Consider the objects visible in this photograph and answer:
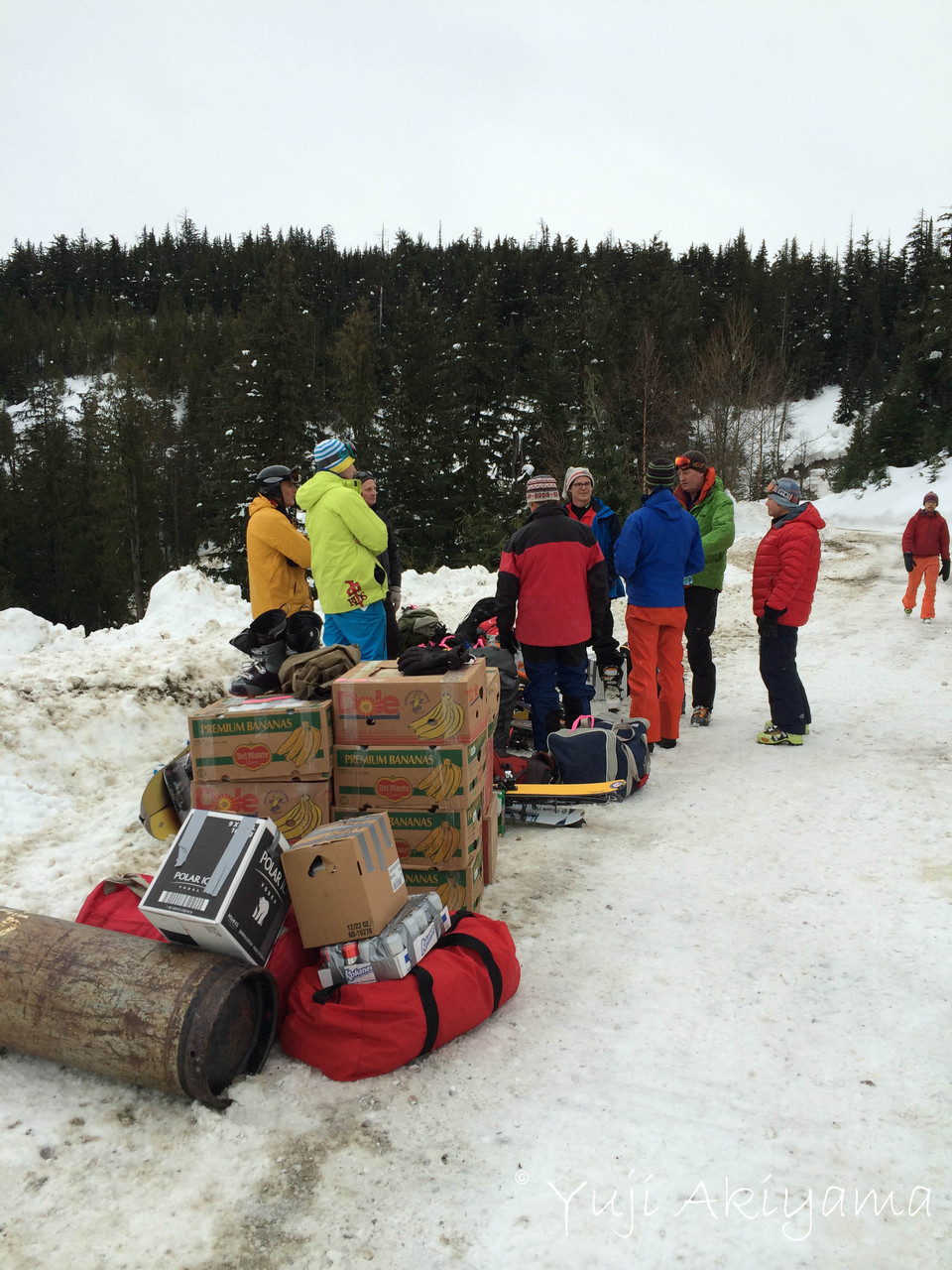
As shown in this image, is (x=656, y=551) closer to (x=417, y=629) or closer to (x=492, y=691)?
(x=417, y=629)

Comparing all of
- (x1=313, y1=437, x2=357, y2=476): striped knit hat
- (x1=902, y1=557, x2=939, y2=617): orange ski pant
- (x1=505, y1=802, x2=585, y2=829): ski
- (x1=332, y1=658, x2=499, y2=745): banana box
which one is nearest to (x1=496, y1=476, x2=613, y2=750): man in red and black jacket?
(x1=505, y1=802, x2=585, y2=829): ski

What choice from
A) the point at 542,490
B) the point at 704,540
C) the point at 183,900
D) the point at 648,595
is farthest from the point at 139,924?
the point at 704,540

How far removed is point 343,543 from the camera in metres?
5.40

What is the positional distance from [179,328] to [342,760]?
68244mm

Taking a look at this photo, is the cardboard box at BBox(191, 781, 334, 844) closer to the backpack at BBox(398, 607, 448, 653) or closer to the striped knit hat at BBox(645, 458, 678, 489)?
the backpack at BBox(398, 607, 448, 653)

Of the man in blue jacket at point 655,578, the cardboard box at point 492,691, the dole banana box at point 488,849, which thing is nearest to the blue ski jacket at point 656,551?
the man in blue jacket at point 655,578

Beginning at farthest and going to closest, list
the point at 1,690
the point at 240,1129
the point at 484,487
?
the point at 484,487 → the point at 1,690 → the point at 240,1129

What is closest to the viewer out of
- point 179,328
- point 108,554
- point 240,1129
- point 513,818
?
point 240,1129

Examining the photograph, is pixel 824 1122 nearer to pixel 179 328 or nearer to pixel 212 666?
pixel 212 666

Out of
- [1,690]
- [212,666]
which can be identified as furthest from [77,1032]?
[212,666]

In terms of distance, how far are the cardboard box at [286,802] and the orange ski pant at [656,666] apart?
2.99 meters

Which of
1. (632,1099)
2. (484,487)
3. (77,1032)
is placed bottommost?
(632,1099)

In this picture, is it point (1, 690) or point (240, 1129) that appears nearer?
point (240, 1129)

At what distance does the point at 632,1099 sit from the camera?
2.54 meters
